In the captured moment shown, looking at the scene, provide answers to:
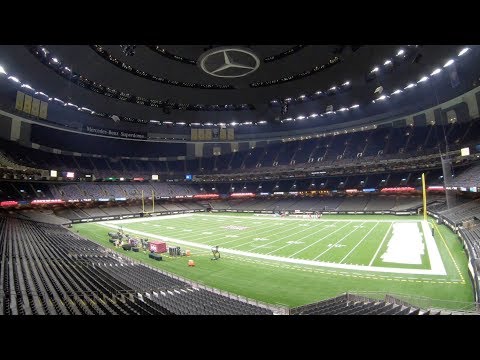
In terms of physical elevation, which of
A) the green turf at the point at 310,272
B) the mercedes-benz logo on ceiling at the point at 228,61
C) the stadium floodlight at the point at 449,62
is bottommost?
the green turf at the point at 310,272

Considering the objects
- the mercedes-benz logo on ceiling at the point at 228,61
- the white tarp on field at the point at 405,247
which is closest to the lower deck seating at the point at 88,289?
the white tarp on field at the point at 405,247

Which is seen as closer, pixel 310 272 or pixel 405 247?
pixel 310 272

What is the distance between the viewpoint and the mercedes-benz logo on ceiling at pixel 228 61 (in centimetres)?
2979

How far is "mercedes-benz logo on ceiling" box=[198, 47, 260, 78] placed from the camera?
29791mm

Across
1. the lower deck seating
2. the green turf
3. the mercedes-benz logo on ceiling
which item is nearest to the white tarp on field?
the green turf

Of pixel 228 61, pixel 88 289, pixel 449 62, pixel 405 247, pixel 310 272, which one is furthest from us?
pixel 449 62

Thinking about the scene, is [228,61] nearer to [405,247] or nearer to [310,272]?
[310,272]

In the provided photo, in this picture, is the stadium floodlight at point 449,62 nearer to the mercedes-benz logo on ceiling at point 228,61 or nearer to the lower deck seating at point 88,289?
the mercedes-benz logo on ceiling at point 228,61

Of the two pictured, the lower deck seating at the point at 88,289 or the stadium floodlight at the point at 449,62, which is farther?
the stadium floodlight at the point at 449,62

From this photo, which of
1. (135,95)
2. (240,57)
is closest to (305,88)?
(240,57)

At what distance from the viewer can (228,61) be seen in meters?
Result: 31.1

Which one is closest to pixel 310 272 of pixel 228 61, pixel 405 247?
pixel 405 247
